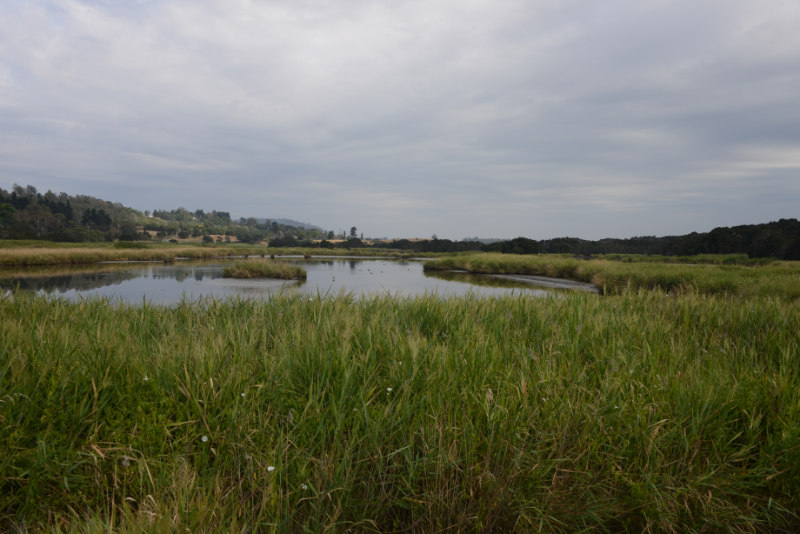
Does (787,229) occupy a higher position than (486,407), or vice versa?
(787,229)

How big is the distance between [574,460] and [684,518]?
801 mm

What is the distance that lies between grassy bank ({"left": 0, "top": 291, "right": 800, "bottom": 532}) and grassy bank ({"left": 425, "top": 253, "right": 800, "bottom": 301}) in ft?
13.9

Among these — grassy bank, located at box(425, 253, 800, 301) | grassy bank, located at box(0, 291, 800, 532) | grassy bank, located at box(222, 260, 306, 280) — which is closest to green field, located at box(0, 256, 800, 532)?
grassy bank, located at box(0, 291, 800, 532)

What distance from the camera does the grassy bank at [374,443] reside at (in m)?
2.41

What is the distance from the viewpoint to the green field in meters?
2.41

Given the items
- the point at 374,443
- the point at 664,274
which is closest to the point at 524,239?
the point at 664,274

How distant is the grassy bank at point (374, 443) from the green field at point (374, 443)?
2 centimetres

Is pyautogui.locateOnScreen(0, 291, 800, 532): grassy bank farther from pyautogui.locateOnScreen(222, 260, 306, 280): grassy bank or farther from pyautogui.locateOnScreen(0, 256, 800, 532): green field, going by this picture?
pyautogui.locateOnScreen(222, 260, 306, 280): grassy bank

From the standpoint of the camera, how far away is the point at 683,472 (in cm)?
270

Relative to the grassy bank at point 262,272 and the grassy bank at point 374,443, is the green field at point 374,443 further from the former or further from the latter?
the grassy bank at point 262,272

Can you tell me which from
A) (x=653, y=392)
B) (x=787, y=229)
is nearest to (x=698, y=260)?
(x=787, y=229)

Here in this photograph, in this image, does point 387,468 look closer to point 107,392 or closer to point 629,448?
point 629,448

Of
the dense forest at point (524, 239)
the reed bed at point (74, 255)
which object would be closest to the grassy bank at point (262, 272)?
the reed bed at point (74, 255)

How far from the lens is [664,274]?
846 inches
